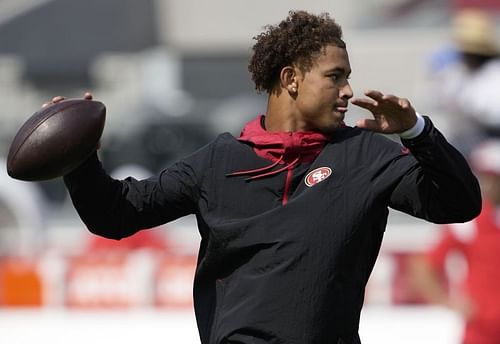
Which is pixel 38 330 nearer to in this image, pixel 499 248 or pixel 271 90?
pixel 499 248

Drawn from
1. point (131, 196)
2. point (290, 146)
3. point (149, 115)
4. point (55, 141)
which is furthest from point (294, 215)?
point (149, 115)

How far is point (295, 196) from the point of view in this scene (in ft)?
12.0

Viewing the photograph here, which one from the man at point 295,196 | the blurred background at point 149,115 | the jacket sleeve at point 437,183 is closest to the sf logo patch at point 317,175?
the man at point 295,196

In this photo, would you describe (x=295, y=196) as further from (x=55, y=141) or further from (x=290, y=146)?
(x=55, y=141)

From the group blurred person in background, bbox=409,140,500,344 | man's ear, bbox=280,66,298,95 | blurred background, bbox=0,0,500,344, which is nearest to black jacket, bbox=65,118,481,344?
man's ear, bbox=280,66,298,95

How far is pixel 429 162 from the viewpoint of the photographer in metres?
3.44

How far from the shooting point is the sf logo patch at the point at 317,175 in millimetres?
3652

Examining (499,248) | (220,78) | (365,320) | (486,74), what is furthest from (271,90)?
(220,78)

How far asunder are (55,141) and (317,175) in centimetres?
76

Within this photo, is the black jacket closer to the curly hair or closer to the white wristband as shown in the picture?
the white wristband

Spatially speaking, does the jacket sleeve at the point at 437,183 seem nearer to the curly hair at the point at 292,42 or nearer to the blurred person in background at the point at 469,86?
the curly hair at the point at 292,42

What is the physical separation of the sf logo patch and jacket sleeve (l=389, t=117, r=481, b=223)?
20 centimetres

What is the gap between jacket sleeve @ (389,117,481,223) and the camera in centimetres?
343

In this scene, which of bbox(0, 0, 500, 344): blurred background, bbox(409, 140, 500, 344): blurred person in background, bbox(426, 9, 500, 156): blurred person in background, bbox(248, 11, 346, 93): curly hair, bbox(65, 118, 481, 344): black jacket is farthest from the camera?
bbox(426, 9, 500, 156): blurred person in background
